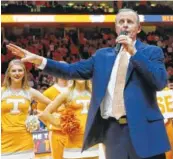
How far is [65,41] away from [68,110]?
1241cm

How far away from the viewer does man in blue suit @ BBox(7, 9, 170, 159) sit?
2.90m

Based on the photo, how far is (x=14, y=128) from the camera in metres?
5.98

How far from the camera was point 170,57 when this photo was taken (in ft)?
58.4

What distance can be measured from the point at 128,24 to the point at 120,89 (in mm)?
367

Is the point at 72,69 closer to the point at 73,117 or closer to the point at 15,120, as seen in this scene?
the point at 73,117

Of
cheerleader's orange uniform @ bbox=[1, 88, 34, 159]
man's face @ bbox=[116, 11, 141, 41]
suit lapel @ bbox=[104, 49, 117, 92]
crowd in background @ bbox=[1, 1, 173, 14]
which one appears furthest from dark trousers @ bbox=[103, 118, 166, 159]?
crowd in background @ bbox=[1, 1, 173, 14]

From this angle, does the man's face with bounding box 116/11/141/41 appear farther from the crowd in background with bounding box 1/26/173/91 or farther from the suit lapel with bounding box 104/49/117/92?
the crowd in background with bounding box 1/26/173/91

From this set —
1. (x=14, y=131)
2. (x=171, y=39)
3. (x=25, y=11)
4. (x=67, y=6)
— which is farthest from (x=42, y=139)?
(x=171, y=39)

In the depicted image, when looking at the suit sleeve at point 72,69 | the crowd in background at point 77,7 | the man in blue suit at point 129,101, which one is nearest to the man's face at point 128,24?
the man in blue suit at point 129,101

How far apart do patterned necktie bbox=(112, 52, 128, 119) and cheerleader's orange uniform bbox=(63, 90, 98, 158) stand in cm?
292

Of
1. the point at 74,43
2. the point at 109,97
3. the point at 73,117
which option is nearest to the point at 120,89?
the point at 109,97

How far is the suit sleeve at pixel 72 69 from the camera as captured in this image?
3.16 m

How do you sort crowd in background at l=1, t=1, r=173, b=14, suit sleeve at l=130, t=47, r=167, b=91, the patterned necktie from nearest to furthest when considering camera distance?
suit sleeve at l=130, t=47, r=167, b=91 → the patterned necktie → crowd in background at l=1, t=1, r=173, b=14

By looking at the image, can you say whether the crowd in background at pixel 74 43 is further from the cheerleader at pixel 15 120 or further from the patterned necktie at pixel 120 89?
the patterned necktie at pixel 120 89
